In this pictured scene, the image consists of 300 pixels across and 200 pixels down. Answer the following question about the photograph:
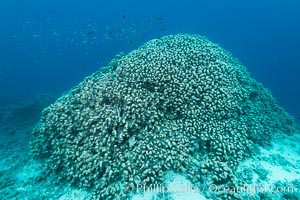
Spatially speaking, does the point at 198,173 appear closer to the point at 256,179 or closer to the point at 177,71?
the point at 256,179

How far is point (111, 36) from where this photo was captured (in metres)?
39.3

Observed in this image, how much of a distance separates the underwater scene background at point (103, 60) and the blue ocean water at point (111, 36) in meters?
0.35

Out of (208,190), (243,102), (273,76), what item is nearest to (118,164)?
(208,190)

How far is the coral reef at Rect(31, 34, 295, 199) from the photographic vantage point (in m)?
7.15

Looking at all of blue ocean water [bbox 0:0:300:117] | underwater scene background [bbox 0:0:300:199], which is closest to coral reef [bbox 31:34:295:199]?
underwater scene background [bbox 0:0:300:199]

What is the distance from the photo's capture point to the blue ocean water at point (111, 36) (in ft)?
180

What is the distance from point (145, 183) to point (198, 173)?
1.74 m

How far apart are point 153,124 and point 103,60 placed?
217 ft

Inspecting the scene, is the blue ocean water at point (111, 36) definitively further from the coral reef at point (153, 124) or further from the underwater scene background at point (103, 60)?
the coral reef at point (153, 124)

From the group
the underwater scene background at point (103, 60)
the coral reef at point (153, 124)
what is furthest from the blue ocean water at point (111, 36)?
the coral reef at point (153, 124)

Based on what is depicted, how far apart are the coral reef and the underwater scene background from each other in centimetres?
37

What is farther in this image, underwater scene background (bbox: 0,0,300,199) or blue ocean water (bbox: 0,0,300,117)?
blue ocean water (bbox: 0,0,300,117)

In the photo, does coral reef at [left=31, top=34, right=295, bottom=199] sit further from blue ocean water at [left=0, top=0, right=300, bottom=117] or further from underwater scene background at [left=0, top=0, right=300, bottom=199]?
blue ocean water at [left=0, top=0, right=300, bottom=117]

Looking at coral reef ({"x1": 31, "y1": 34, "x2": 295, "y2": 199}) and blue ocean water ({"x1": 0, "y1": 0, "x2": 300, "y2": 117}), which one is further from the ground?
blue ocean water ({"x1": 0, "y1": 0, "x2": 300, "y2": 117})
